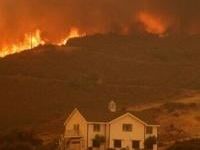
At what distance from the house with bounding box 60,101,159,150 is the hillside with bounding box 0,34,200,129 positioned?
24.7 metres

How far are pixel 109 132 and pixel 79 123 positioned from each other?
3.81m

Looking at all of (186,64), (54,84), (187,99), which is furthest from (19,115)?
(186,64)

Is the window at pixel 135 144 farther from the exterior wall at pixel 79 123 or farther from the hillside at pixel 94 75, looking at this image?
the hillside at pixel 94 75

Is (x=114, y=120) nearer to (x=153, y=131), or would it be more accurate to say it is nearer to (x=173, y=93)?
(x=153, y=131)

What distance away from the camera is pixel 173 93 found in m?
137

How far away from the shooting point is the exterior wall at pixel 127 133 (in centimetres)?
8206

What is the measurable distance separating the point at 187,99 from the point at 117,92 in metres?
13.1

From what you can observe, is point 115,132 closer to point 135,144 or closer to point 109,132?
point 109,132

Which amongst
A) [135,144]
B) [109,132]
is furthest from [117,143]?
[135,144]

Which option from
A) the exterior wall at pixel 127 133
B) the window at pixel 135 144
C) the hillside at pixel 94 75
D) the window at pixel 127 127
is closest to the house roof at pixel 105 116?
the exterior wall at pixel 127 133

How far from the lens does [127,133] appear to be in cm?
8269

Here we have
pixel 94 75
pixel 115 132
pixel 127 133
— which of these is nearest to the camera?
pixel 115 132

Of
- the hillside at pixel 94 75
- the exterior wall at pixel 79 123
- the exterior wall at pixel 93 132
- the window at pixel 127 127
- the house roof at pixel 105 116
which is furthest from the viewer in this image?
the hillside at pixel 94 75

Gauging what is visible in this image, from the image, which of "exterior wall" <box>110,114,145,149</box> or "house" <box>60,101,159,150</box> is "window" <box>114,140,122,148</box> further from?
"exterior wall" <box>110,114,145,149</box>
